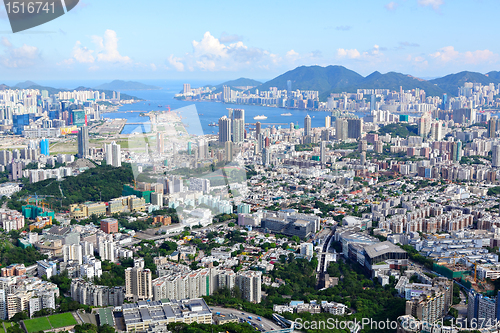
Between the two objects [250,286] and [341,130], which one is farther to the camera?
[341,130]

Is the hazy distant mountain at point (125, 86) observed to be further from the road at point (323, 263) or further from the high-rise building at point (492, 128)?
the road at point (323, 263)

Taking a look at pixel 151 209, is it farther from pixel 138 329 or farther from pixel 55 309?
pixel 138 329

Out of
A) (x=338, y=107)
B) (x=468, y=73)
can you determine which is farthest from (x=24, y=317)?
(x=468, y=73)

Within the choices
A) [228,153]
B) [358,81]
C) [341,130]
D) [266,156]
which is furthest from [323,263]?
[358,81]

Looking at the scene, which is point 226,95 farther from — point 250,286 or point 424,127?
point 250,286

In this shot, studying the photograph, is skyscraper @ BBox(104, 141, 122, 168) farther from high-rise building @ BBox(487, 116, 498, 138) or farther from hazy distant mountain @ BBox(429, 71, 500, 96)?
hazy distant mountain @ BBox(429, 71, 500, 96)
